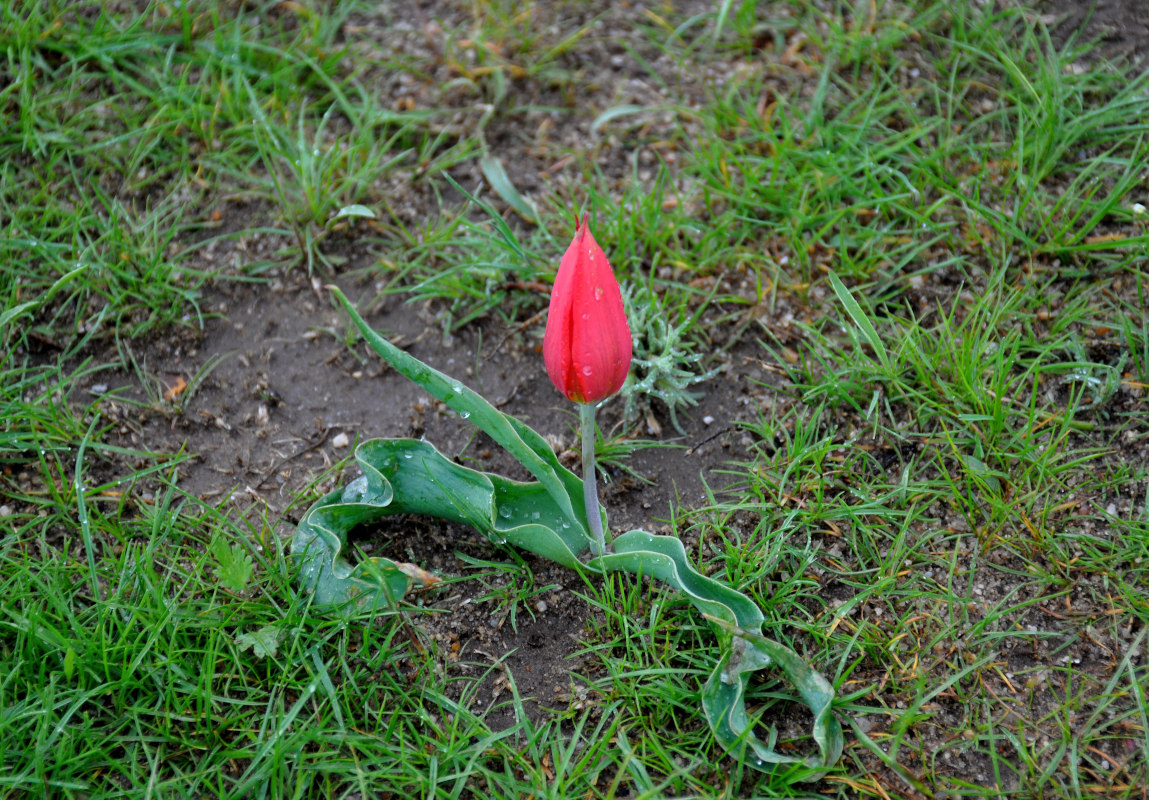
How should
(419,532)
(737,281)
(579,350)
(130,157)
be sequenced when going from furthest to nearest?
(130,157), (737,281), (419,532), (579,350)

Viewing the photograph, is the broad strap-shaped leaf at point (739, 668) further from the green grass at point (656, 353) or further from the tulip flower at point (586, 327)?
the tulip flower at point (586, 327)

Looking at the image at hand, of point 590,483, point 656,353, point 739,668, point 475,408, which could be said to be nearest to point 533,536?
point 590,483

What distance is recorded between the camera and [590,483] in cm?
186

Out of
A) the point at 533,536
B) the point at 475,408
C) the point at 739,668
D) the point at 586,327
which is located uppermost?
the point at 586,327

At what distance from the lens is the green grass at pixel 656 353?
1.76 m

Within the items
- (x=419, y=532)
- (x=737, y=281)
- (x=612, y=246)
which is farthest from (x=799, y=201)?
(x=419, y=532)

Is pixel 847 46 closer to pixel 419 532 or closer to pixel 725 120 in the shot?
pixel 725 120

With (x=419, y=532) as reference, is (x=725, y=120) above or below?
above

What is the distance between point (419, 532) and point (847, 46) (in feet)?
6.82

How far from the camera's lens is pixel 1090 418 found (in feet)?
7.11

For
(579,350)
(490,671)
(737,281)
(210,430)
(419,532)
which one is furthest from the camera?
(737,281)

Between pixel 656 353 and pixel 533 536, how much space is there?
672mm

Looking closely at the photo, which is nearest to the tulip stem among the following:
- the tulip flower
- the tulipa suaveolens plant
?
the tulipa suaveolens plant

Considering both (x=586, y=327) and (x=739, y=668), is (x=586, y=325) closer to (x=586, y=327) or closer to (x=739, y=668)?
(x=586, y=327)
